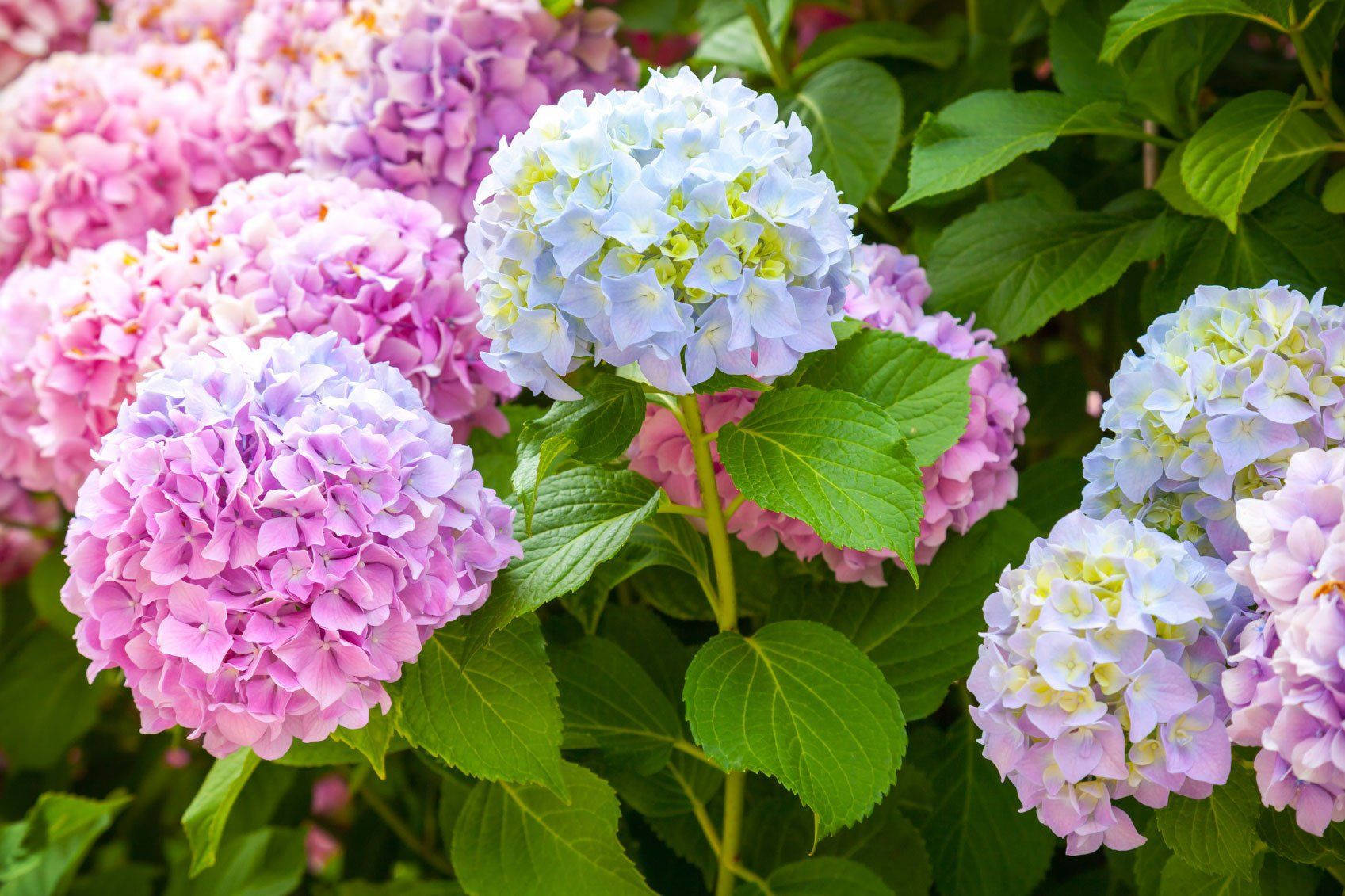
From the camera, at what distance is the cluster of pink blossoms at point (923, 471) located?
31.1 inches

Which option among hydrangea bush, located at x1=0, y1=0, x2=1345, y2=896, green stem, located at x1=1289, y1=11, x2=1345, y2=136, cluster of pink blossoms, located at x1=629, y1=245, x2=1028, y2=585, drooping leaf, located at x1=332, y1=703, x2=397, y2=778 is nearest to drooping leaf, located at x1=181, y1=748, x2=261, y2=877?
hydrangea bush, located at x1=0, y1=0, x2=1345, y2=896

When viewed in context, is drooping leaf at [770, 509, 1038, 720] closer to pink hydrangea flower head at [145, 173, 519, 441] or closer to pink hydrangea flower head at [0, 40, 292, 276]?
pink hydrangea flower head at [145, 173, 519, 441]

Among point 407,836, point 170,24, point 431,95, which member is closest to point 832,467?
point 431,95

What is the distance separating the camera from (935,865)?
91 centimetres

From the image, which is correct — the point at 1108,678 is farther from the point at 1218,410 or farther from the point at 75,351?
the point at 75,351

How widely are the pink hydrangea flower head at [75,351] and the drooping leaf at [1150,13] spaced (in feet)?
2.09

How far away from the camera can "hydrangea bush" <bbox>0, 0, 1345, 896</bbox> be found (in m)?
0.60

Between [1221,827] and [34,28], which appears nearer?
[1221,827]

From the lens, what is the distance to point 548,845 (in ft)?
2.64

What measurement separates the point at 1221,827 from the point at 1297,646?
0.15 meters

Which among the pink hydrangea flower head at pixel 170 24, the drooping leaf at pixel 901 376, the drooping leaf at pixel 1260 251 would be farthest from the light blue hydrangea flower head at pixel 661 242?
the pink hydrangea flower head at pixel 170 24

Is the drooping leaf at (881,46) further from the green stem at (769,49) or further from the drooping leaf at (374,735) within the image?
the drooping leaf at (374,735)

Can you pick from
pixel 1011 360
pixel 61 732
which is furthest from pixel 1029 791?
pixel 61 732

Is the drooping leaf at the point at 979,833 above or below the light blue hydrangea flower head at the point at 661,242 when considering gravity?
Result: below
